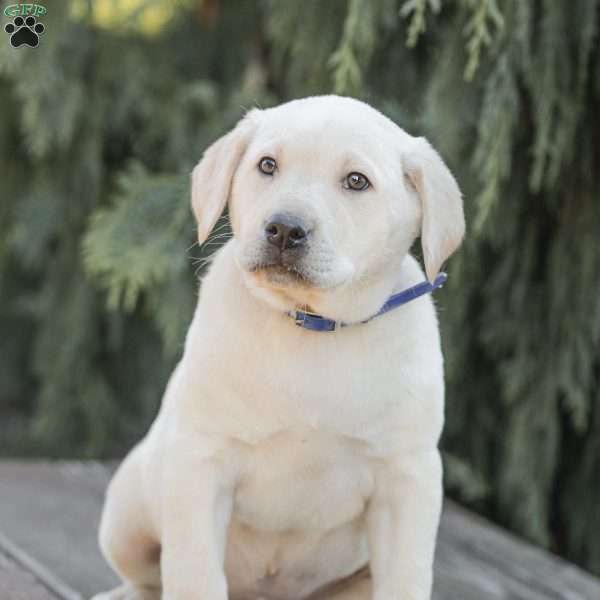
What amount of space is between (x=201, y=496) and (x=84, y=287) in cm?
226

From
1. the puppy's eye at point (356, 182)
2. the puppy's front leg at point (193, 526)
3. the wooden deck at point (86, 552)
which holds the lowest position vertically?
the wooden deck at point (86, 552)

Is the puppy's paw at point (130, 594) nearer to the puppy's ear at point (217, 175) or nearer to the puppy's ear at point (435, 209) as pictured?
the puppy's ear at point (217, 175)

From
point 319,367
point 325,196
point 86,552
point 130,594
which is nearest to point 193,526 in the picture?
point 319,367

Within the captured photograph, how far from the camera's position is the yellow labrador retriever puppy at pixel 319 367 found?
205 centimetres

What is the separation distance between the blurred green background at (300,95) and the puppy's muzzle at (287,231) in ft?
2.47

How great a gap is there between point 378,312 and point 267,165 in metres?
0.33

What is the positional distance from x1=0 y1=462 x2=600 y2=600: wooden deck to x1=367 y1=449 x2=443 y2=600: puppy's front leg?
769 millimetres

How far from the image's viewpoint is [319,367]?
2.10m

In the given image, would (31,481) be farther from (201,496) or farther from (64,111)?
(201,496)

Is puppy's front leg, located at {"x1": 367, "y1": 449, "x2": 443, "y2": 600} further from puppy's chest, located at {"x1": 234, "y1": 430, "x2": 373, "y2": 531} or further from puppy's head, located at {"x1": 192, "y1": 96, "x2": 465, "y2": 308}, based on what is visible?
puppy's head, located at {"x1": 192, "y1": 96, "x2": 465, "y2": 308}

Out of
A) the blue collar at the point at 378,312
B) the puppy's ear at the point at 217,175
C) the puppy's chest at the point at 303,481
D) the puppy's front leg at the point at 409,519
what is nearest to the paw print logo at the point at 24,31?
the puppy's ear at the point at 217,175

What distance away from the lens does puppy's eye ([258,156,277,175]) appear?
2.08 metres

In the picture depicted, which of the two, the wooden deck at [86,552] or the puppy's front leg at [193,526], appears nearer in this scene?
the puppy's front leg at [193,526]

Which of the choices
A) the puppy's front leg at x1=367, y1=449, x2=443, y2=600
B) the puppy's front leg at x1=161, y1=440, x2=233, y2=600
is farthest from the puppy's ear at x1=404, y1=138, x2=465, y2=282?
the puppy's front leg at x1=161, y1=440, x2=233, y2=600
